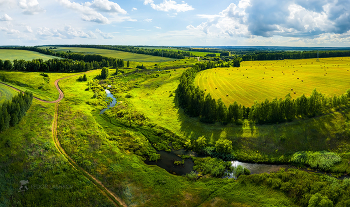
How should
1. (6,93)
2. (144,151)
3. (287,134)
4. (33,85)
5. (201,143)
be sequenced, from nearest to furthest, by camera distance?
(144,151) < (201,143) < (287,134) < (6,93) < (33,85)

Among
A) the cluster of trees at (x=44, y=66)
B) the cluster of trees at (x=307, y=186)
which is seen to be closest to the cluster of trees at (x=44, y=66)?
the cluster of trees at (x=44, y=66)

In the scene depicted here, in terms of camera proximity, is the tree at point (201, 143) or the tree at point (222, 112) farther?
the tree at point (222, 112)

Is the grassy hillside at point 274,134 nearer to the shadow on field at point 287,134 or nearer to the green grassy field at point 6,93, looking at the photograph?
the shadow on field at point 287,134

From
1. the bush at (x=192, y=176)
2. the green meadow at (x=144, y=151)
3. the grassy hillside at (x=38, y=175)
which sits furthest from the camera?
the bush at (x=192, y=176)

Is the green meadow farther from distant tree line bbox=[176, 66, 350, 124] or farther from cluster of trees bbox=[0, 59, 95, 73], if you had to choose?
cluster of trees bbox=[0, 59, 95, 73]

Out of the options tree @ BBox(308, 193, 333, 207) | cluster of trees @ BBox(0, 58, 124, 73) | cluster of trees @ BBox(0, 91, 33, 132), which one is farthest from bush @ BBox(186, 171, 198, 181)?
cluster of trees @ BBox(0, 58, 124, 73)

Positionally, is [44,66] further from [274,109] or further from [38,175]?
[274,109]

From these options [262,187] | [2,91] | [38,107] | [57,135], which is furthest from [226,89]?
[2,91]

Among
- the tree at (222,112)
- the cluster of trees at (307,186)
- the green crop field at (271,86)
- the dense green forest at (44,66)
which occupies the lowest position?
the cluster of trees at (307,186)

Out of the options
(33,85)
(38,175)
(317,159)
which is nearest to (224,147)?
(317,159)
